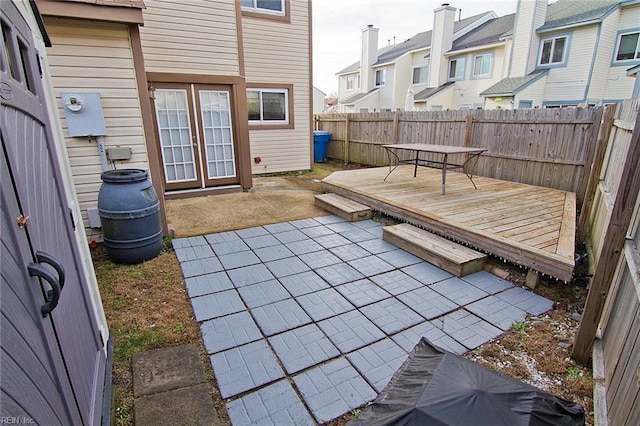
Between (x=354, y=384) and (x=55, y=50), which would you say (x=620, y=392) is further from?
(x=55, y=50)

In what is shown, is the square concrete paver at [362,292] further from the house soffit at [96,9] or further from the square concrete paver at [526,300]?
the house soffit at [96,9]

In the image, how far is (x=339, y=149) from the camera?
11.2 meters

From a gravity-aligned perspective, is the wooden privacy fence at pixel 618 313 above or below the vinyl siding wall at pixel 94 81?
below

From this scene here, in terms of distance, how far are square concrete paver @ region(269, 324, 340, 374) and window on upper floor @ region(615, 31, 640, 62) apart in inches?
661

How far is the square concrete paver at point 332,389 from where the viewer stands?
188cm

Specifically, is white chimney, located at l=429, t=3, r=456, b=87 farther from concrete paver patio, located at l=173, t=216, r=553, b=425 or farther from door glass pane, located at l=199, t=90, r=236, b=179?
concrete paver patio, located at l=173, t=216, r=553, b=425

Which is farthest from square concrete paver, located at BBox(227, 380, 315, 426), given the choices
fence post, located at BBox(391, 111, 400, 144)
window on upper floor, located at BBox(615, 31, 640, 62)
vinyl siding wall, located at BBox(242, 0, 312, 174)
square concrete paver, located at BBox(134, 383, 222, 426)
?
window on upper floor, located at BBox(615, 31, 640, 62)

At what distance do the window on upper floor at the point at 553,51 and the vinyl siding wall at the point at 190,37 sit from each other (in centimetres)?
1385

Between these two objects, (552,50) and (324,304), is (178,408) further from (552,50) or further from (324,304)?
(552,50)

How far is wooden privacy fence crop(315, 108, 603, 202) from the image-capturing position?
4992 mm

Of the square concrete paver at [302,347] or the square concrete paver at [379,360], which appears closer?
the square concrete paver at [379,360]

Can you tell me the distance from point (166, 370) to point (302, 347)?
0.92 m

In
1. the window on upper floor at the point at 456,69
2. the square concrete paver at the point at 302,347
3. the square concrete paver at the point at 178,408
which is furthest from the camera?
the window on upper floor at the point at 456,69

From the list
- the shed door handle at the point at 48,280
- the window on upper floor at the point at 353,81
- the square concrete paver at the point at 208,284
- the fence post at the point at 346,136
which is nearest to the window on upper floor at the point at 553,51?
the fence post at the point at 346,136
